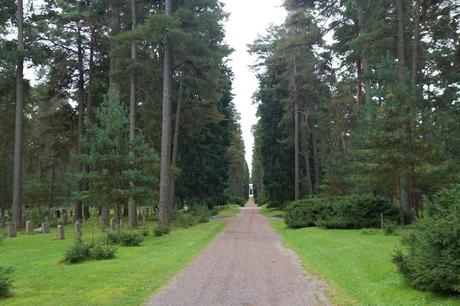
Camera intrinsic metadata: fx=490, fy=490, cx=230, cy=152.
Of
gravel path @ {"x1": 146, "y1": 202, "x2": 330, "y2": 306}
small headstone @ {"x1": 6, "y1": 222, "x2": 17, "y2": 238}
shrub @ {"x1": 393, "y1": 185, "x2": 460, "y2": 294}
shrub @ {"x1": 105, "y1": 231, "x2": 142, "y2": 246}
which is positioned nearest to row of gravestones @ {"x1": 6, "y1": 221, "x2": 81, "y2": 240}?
small headstone @ {"x1": 6, "y1": 222, "x2": 17, "y2": 238}

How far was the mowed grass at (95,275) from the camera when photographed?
860 cm

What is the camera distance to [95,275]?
1088cm

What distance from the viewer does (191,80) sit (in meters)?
30.1

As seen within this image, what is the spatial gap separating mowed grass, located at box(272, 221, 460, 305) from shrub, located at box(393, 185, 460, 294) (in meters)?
0.23

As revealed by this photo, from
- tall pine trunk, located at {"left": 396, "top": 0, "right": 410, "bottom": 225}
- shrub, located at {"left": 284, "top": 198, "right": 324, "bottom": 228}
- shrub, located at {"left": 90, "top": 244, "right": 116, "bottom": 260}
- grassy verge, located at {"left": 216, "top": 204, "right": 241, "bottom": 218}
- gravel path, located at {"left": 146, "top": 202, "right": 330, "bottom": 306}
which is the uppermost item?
tall pine trunk, located at {"left": 396, "top": 0, "right": 410, "bottom": 225}

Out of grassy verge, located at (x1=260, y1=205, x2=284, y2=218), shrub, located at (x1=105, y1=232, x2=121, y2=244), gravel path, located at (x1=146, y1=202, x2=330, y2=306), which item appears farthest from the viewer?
grassy verge, located at (x1=260, y1=205, x2=284, y2=218)

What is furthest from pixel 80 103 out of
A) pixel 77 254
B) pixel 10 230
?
pixel 77 254

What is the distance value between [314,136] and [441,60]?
24.2 metres

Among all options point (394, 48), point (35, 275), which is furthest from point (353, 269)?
point (394, 48)

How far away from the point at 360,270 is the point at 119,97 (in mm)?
22037

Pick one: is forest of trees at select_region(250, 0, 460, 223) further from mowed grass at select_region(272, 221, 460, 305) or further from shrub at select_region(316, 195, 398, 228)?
mowed grass at select_region(272, 221, 460, 305)

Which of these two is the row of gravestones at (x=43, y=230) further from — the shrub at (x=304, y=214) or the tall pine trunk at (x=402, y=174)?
the tall pine trunk at (x=402, y=174)

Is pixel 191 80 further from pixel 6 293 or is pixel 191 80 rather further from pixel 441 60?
pixel 6 293

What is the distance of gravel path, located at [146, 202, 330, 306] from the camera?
26.9 feet
